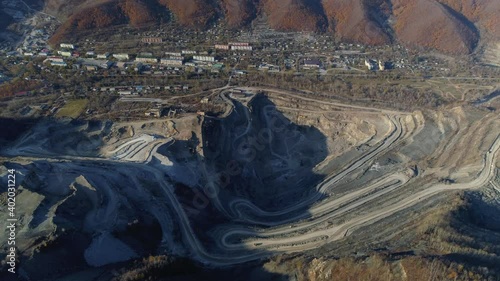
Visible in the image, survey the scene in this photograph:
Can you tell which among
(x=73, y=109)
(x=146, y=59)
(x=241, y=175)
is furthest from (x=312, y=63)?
(x=73, y=109)

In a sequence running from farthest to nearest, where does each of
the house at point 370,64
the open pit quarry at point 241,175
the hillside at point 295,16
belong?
the hillside at point 295,16 → the house at point 370,64 → the open pit quarry at point 241,175

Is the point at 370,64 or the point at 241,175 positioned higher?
the point at 370,64

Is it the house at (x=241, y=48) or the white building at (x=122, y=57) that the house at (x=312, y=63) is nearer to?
the house at (x=241, y=48)

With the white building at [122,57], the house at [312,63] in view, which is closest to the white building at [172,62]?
the white building at [122,57]

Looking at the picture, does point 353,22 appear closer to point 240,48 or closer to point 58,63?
point 240,48

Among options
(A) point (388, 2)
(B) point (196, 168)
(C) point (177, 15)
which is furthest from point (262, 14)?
(B) point (196, 168)

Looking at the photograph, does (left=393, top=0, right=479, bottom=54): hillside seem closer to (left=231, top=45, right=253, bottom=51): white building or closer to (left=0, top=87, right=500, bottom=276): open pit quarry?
(left=0, top=87, right=500, bottom=276): open pit quarry
